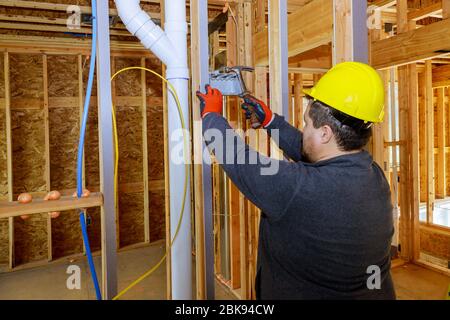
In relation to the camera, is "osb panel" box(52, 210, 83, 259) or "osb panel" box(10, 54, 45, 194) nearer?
"osb panel" box(10, 54, 45, 194)

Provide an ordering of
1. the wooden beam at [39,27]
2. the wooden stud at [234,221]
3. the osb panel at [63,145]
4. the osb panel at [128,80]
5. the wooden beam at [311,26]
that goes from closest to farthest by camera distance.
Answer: the wooden beam at [311,26], the wooden stud at [234,221], the wooden beam at [39,27], the osb panel at [63,145], the osb panel at [128,80]

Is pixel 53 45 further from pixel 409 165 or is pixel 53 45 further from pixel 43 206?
pixel 409 165

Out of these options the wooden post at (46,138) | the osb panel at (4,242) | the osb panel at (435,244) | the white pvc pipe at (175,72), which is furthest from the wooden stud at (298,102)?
the osb panel at (4,242)

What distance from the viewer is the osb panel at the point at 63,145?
15.1 feet

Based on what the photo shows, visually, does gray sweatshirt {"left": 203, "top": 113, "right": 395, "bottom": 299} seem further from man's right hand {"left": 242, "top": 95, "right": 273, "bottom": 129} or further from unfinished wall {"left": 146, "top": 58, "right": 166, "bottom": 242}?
unfinished wall {"left": 146, "top": 58, "right": 166, "bottom": 242}

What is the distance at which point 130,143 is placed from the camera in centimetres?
500

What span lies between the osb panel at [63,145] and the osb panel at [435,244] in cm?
Result: 525

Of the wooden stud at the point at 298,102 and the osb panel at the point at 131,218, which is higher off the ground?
the wooden stud at the point at 298,102

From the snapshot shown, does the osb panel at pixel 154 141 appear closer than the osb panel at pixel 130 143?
No

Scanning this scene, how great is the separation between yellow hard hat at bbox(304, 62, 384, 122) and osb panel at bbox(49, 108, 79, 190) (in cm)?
426

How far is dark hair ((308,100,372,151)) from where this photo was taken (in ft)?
3.72

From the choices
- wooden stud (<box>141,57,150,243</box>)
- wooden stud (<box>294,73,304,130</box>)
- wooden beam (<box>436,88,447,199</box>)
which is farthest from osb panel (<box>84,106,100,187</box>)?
wooden beam (<box>436,88,447,199</box>)

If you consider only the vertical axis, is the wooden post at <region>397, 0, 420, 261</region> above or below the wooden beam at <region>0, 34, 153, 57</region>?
below

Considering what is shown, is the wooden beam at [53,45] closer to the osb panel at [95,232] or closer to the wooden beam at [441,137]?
the osb panel at [95,232]
